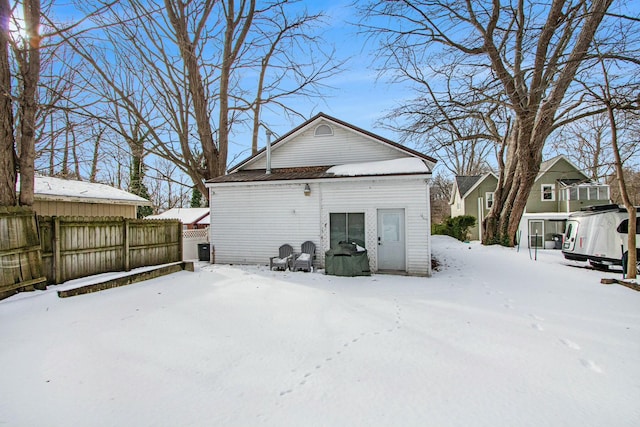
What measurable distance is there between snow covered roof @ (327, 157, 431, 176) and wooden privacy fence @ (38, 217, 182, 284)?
5.83 meters

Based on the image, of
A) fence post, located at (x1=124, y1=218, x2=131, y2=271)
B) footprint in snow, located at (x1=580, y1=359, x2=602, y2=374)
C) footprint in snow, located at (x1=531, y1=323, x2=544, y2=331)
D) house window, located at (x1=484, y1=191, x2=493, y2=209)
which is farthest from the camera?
house window, located at (x1=484, y1=191, x2=493, y2=209)

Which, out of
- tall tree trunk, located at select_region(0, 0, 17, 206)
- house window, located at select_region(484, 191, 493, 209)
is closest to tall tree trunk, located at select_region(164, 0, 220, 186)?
tall tree trunk, located at select_region(0, 0, 17, 206)

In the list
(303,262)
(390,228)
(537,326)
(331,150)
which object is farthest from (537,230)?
(537,326)

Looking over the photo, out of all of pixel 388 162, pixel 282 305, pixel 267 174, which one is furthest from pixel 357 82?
pixel 282 305

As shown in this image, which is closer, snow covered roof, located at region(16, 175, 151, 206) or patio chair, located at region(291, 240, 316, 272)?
patio chair, located at region(291, 240, 316, 272)

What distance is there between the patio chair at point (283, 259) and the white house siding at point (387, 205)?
3.57 feet

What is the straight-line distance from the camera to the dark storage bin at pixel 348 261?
8852 mm

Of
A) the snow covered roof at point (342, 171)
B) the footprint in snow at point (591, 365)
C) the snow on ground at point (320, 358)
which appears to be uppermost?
the snow covered roof at point (342, 171)

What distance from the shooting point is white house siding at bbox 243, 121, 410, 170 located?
11.1m

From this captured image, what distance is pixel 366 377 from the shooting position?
3.31 metres

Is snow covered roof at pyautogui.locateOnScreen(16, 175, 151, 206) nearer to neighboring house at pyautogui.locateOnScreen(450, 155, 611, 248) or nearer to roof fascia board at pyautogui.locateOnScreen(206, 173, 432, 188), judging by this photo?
roof fascia board at pyautogui.locateOnScreen(206, 173, 432, 188)

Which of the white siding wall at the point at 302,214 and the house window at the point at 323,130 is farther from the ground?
the house window at the point at 323,130

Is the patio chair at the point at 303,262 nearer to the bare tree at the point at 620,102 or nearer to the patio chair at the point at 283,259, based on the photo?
the patio chair at the point at 283,259

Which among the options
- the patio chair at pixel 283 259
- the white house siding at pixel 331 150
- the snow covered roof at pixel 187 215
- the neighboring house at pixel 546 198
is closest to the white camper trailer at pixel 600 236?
the white house siding at pixel 331 150
